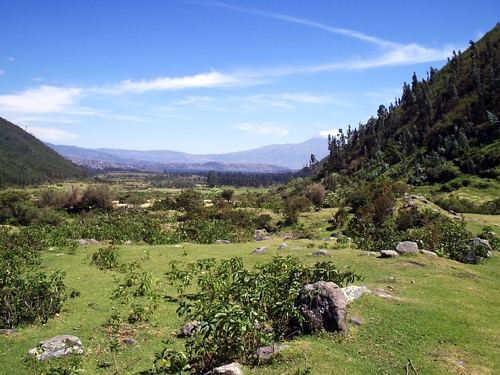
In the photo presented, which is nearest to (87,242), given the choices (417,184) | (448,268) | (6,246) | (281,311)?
(6,246)

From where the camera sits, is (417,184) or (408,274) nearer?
(408,274)

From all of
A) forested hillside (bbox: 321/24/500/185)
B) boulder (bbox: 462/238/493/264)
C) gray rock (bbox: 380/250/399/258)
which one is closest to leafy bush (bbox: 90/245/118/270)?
gray rock (bbox: 380/250/399/258)

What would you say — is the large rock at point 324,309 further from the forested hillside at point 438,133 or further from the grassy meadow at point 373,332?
the forested hillside at point 438,133

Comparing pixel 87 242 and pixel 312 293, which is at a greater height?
pixel 312 293

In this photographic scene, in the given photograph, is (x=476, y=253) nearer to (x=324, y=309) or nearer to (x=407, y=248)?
(x=407, y=248)

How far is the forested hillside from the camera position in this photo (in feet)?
204

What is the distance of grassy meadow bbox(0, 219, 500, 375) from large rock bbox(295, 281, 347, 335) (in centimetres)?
28

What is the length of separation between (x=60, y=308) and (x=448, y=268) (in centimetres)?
1433

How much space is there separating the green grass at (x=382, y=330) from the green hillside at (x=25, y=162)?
12287 cm

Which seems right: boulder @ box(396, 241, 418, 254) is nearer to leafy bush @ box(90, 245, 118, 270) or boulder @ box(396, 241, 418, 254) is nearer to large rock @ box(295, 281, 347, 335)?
large rock @ box(295, 281, 347, 335)

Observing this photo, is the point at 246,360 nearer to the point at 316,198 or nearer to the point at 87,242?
the point at 87,242

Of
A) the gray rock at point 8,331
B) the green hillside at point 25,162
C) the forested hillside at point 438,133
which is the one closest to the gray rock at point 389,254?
the gray rock at point 8,331

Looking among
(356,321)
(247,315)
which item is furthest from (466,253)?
(247,315)

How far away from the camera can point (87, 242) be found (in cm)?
2452
